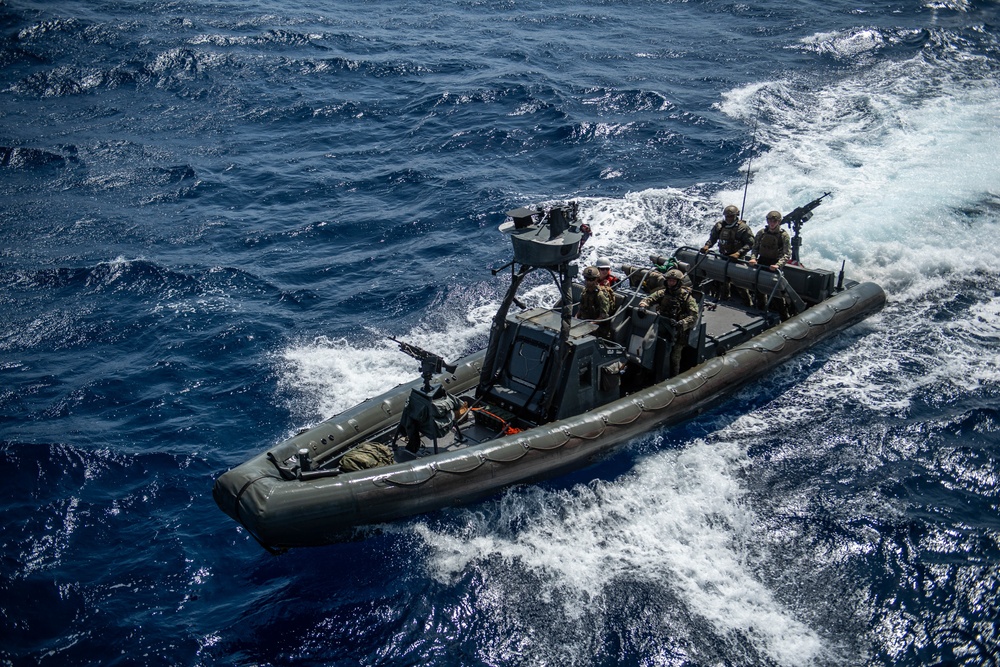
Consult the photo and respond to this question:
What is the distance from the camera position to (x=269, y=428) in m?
13.8

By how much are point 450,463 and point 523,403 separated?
6.52ft

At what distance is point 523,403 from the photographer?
12969mm

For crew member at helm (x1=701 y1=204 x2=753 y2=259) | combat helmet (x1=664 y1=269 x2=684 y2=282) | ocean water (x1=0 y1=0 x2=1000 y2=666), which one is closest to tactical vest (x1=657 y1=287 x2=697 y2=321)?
combat helmet (x1=664 y1=269 x2=684 y2=282)

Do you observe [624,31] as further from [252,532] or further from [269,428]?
[252,532]

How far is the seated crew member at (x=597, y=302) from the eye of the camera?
13.5m

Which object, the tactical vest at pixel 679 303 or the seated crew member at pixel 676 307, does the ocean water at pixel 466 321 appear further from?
Answer: the tactical vest at pixel 679 303

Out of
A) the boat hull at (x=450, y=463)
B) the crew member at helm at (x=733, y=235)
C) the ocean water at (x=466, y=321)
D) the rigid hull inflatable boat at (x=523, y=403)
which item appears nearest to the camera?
the ocean water at (x=466, y=321)

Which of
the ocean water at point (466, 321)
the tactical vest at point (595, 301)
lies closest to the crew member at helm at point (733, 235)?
the ocean water at point (466, 321)

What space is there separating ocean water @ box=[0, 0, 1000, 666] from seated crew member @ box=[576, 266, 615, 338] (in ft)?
6.48

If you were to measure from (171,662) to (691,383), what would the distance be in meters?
8.60

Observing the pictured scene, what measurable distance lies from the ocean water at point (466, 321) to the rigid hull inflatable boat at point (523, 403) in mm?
586

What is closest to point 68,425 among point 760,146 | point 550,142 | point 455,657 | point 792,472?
point 455,657

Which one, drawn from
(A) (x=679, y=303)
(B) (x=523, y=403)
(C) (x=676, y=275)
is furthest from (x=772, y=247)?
(B) (x=523, y=403)

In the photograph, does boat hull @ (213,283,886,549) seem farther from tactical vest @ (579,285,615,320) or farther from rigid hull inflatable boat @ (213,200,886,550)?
tactical vest @ (579,285,615,320)
